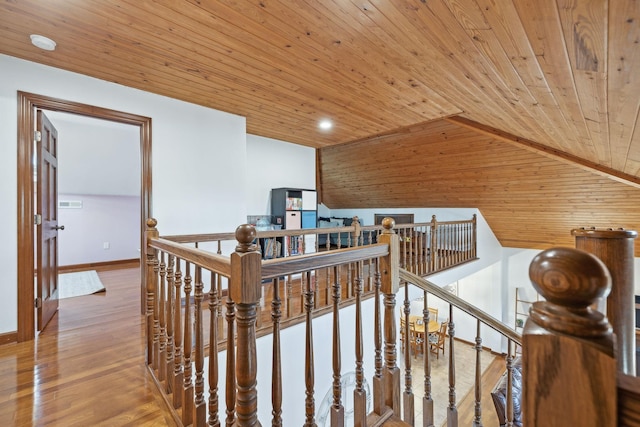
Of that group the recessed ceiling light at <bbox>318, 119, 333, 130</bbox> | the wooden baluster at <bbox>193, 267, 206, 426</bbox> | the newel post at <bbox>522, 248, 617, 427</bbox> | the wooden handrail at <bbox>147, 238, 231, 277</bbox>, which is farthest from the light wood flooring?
the recessed ceiling light at <bbox>318, 119, 333, 130</bbox>

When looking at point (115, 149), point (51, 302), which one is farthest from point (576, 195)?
point (115, 149)

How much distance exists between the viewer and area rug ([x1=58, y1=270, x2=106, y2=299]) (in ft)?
12.5

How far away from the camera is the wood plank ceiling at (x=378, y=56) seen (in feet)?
4.51

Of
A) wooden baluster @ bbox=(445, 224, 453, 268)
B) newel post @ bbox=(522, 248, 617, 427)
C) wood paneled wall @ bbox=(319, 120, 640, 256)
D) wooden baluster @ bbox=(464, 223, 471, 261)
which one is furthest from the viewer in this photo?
wooden baluster @ bbox=(464, 223, 471, 261)

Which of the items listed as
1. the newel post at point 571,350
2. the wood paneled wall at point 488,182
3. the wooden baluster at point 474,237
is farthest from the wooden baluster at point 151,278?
the wooden baluster at point 474,237

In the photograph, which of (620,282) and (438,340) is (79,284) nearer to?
(620,282)

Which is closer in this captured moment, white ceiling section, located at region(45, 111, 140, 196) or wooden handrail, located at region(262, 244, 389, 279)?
wooden handrail, located at region(262, 244, 389, 279)

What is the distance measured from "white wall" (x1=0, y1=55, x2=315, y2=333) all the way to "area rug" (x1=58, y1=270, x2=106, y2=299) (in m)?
1.63

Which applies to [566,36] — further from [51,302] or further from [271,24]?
[51,302]

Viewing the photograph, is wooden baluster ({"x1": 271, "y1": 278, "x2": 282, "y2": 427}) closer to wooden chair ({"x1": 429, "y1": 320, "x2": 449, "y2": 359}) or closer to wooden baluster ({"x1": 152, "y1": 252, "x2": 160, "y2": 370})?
wooden baluster ({"x1": 152, "y1": 252, "x2": 160, "y2": 370})

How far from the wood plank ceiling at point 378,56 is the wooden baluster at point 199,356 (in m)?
1.55

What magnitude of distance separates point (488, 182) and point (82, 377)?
5.80m

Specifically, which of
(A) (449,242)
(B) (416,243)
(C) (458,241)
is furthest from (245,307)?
(C) (458,241)

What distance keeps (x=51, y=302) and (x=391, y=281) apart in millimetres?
3351
